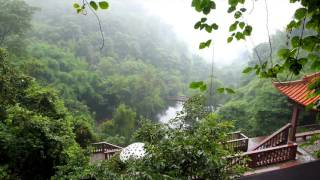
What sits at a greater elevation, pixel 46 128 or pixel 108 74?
pixel 108 74

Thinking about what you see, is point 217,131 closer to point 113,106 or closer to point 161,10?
point 113,106

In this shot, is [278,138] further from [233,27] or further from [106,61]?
[106,61]

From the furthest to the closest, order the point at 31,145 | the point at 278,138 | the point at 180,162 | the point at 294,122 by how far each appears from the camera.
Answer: the point at 278,138, the point at 294,122, the point at 31,145, the point at 180,162

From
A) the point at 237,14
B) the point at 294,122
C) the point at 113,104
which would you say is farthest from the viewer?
the point at 113,104

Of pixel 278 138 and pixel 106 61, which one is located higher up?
pixel 106 61

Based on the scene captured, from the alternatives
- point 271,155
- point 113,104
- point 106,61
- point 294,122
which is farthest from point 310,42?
point 106,61

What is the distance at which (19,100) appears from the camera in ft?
24.9

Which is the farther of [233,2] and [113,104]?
[113,104]

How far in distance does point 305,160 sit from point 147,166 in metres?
4.65

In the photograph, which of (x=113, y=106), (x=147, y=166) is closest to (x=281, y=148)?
(x=147, y=166)

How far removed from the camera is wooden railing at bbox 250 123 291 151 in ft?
26.8

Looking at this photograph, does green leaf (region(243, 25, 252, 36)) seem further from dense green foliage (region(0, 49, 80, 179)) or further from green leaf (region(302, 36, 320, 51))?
dense green foliage (region(0, 49, 80, 179))

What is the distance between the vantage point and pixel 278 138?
326 inches

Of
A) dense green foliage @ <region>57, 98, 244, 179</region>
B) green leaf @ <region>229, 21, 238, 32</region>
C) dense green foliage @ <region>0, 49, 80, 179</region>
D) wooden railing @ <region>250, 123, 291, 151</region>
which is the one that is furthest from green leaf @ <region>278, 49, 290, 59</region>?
wooden railing @ <region>250, 123, 291, 151</region>
